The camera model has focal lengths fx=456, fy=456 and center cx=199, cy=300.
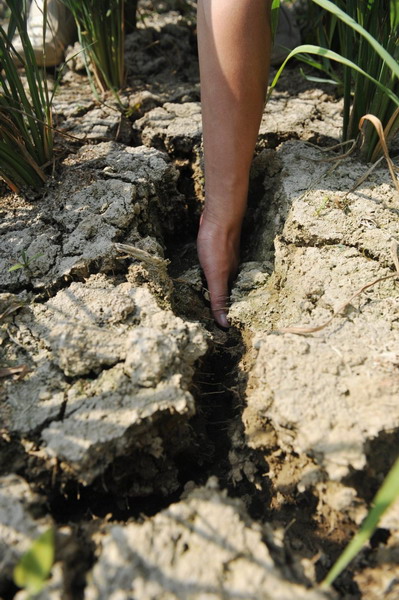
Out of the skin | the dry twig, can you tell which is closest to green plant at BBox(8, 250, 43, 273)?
the skin

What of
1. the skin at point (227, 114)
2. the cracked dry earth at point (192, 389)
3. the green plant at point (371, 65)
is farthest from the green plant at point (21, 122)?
the green plant at point (371, 65)

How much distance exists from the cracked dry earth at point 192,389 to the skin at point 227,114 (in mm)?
79

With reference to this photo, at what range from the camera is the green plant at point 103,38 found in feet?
5.41

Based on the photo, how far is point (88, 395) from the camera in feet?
3.13

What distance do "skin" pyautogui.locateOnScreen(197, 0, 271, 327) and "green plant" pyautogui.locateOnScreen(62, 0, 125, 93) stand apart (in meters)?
0.56

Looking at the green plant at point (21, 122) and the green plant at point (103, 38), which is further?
the green plant at point (103, 38)

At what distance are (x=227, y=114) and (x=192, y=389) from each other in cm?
80

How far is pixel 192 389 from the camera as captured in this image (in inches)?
40.9

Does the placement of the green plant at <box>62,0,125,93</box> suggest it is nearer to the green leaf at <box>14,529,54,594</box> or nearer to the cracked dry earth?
the cracked dry earth

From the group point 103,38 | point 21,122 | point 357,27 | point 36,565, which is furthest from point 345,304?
point 103,38

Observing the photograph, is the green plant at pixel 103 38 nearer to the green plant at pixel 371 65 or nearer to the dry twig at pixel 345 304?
the green plant at pixel 371 65

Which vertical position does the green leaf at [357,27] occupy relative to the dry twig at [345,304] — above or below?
above

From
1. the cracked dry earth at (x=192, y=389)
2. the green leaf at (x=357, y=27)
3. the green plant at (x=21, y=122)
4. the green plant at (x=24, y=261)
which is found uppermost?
the green leaf at (x=357, y=27)

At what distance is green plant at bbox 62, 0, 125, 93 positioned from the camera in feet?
5.41
